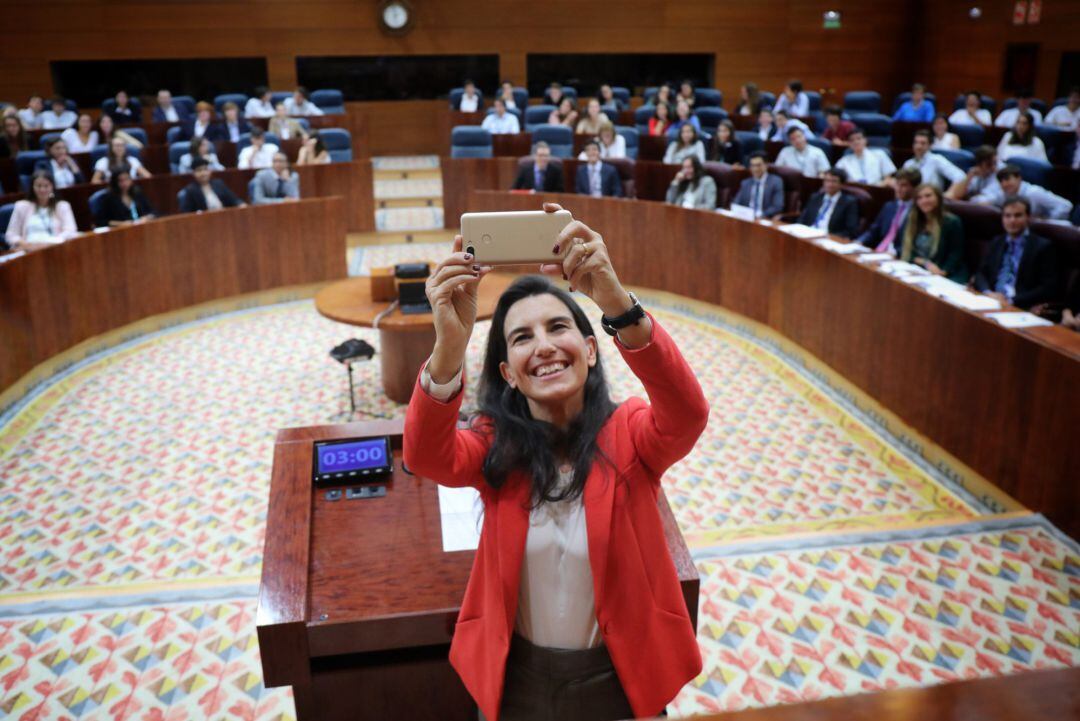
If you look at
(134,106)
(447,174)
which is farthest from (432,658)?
(134,106)

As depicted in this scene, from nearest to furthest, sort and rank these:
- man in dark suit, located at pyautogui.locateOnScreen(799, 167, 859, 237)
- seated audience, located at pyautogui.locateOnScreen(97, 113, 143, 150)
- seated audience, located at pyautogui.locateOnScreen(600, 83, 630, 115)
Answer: man in dark suit, located at pyautogui.locateOnScreen(799, 167, 859, 237) → seated audience, located at pyautogui.locateOnScreen(97, 113, 143, 150) → seated audience, located at pyautogui.locateOnScreen(600, 83, 630, 115)

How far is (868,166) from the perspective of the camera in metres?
7.71

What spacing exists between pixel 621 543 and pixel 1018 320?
2.96 m

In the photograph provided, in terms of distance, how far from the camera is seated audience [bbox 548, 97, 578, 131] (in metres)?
10.7

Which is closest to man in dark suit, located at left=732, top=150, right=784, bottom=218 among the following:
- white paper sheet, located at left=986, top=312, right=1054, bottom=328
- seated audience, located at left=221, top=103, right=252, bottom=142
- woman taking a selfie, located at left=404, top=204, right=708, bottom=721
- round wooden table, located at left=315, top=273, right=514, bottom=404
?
round wooden table, located at left=315, top=273, right=514, bottom=404

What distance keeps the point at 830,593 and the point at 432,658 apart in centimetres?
182

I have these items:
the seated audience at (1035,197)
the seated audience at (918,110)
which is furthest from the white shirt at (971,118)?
the seated audience at (1035,197)

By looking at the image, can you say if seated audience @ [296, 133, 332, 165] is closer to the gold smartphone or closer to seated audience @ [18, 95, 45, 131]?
seated audience @ [18, 95, 45, 131]

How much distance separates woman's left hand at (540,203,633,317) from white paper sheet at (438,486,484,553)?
82 cm

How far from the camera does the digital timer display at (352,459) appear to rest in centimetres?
240

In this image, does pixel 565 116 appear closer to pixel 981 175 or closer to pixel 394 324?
pixel 981 175

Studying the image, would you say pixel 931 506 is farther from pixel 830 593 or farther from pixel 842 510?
pixel 830 593

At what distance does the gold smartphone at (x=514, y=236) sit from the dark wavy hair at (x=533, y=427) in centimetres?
15

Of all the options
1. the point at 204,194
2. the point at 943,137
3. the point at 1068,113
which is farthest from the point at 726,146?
the point at 204,194
